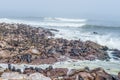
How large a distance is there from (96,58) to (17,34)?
1152cm

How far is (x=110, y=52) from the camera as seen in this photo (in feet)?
108

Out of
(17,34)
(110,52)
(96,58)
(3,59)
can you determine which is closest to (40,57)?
(3,59)

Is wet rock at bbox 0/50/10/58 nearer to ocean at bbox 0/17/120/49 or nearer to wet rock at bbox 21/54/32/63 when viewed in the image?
wet rock at bbox 21/54/32/63

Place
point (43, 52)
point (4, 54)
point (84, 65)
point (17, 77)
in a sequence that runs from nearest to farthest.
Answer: point (17, 77) → point (84, 65) → point (4, 54) → point (43, 52)

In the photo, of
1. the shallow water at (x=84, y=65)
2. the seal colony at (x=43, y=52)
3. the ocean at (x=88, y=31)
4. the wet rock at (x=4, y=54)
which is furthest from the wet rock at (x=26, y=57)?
the ocean at (x=88, y=31)

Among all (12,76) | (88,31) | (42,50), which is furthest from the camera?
(88,31)

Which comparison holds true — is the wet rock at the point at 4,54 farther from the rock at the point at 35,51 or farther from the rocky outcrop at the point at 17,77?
the rocky outcrop at the point at 17,77

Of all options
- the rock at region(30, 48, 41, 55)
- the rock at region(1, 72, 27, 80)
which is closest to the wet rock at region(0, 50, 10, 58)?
the rock at region(30, 48, 41, 55)

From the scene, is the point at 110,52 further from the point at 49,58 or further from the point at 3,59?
the point at 3,59

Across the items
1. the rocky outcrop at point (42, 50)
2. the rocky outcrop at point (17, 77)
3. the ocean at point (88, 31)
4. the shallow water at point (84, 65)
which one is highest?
the rocky outcrop at point (17, 77)

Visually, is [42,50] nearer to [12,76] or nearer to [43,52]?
[43,52]

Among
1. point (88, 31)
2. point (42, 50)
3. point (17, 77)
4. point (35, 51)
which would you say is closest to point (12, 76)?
point (17, 77)

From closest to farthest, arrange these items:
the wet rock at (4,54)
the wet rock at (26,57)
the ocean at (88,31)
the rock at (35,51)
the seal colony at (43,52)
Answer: the seal colony at (43,52), the wet rock at (26,57), the wet rock at (4,54), the rock at (35,51), the ocean at (88,31)

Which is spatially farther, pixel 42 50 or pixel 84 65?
pixel 42 50
